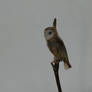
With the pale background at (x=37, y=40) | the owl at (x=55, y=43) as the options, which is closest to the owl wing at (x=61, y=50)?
the owl at (x=55, y=43)

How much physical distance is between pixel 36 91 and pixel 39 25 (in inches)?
13.2

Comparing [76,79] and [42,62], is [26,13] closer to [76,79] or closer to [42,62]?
[42,62]

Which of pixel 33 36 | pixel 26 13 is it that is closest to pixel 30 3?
pixel 26 13

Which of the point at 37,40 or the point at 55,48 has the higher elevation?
the point at 37,40

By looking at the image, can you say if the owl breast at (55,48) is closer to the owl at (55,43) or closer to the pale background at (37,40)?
the owl at (55,43)

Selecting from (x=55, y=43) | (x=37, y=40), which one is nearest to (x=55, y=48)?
(x=55, y=43)

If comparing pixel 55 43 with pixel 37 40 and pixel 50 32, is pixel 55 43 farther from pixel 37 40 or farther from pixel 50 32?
pixel 37 40

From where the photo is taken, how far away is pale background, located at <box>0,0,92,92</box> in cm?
100

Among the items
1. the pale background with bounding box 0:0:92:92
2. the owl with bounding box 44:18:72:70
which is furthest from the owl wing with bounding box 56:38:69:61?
the pale background with bounding box 0:0:92:92

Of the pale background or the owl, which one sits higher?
the pale background

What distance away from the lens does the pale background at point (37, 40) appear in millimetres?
1002

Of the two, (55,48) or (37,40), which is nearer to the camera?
(55,48)

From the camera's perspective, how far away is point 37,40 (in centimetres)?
103

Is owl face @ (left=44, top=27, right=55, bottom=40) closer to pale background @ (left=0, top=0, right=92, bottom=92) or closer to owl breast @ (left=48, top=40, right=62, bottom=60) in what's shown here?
owl breast @ (left=48, top=40, right=62, bottom=60)
